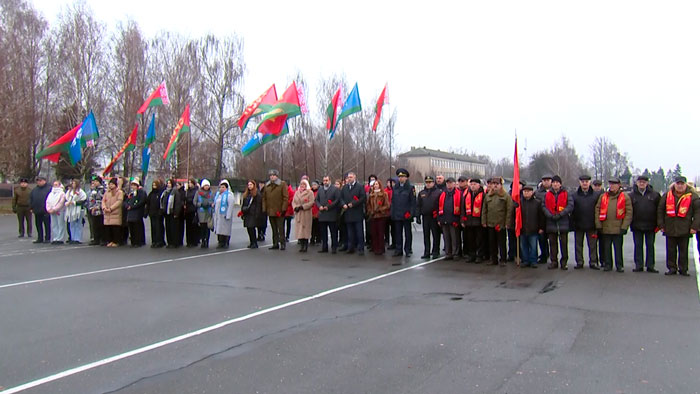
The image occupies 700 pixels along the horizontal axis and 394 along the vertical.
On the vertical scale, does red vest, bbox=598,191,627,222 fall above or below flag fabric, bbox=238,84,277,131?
A: below

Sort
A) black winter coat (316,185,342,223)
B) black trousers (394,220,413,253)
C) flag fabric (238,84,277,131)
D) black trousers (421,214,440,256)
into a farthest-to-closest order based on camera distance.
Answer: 1. flag fabric (238,84,277,131)
2. black winter coat (316,185,342,223)
3. black trousers (394,220,413,253)
4. black trousers (421,214,440,256)

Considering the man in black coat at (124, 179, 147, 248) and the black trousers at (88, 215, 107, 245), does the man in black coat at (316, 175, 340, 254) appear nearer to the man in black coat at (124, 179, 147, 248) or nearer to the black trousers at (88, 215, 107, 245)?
the man in black coat at (124, 179, 147, 248)

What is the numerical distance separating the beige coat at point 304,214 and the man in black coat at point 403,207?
2.25m

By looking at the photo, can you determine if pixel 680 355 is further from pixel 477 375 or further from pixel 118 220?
pixel 118 220

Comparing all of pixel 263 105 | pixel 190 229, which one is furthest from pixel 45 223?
pixel 263 105

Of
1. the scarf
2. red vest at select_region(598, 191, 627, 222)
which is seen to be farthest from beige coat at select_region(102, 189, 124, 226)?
red vest at select_region(598, 191, 627, 222)

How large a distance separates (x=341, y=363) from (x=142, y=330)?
2562 millimetres

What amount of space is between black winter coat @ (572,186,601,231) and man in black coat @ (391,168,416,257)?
11.4 feet

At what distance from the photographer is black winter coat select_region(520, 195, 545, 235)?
10.3m

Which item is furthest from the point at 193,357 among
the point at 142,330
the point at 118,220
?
the point at 118,220

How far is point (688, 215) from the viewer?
9.33m

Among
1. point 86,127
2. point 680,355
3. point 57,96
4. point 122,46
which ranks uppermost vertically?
point 122,46

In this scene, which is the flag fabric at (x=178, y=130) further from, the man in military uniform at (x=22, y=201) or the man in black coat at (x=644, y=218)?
the man in black coat at (x=644, y=218)

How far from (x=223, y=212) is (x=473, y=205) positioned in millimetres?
6543
